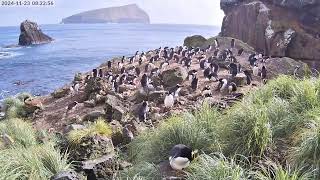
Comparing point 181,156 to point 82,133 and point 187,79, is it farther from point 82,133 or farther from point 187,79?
point 187,79

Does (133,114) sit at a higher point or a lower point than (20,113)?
higher

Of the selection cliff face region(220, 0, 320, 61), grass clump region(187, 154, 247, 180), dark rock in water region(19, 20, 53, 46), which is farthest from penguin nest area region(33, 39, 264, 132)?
dark rock in water region(19, 20, 53, 46)

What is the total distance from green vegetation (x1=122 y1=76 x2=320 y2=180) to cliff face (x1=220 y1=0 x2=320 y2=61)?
26.9 metres

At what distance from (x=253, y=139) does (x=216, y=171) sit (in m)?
1.29

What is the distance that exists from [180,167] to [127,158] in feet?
6.93

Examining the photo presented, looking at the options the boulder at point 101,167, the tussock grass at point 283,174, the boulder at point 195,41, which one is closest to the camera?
the tussock grass at point 283,174

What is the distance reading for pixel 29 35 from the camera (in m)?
93.7

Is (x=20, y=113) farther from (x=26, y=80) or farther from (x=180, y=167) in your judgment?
(x=26, y=80)

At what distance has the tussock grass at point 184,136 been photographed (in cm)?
778

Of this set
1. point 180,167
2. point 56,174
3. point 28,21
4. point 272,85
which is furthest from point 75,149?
point 28,21

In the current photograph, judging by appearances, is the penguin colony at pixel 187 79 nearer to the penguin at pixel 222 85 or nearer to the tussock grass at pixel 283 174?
the penguin at pixel 222 85

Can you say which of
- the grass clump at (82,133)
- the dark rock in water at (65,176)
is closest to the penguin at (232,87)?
the grass clump at (82,133)

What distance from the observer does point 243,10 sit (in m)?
40.7

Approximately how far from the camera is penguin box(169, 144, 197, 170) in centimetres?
718
